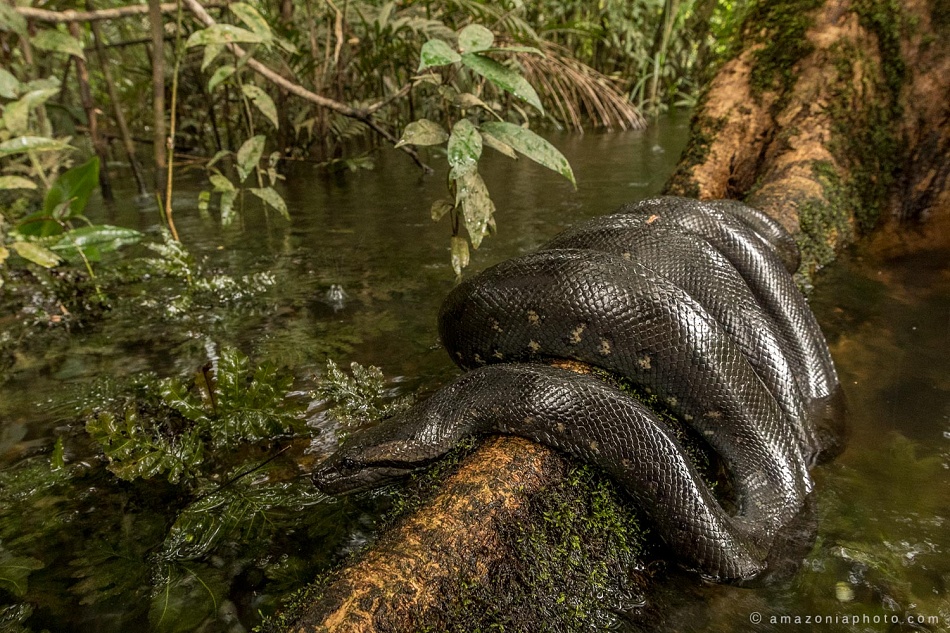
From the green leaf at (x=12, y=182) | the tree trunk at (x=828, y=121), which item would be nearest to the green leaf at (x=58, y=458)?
the green leaf at (x=12, y=182)

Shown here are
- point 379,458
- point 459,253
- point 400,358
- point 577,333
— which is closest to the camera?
point 379,458

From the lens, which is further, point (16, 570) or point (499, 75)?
point (499, 75)

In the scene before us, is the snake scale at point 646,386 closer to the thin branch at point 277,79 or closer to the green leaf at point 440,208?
the green leaf at point 440,208

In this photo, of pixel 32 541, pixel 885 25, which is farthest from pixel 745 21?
pixel 32 541

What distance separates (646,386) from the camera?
2.38 metres

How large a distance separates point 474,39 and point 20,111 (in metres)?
2.62

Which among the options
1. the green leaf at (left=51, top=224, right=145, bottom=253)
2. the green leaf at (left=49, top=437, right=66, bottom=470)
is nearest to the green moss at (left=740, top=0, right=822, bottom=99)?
the green leaf at (left=51, top=224, right=145, bottom=253)

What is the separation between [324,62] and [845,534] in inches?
224

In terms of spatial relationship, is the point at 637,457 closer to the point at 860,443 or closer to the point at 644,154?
the point at 860,443

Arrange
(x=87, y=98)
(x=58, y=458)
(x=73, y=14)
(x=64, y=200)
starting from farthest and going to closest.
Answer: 1. (x=87, y=98)
2. (x=73, y=14)
3. (x=64, y=200)
4. (x=58, y=458)

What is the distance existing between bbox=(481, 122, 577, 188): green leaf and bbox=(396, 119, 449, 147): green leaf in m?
0.22

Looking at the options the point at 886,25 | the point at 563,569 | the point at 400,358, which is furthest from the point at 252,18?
the point at 886,25

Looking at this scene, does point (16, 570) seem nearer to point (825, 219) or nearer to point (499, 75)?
point (499, 75)

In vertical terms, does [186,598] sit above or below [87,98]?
below
